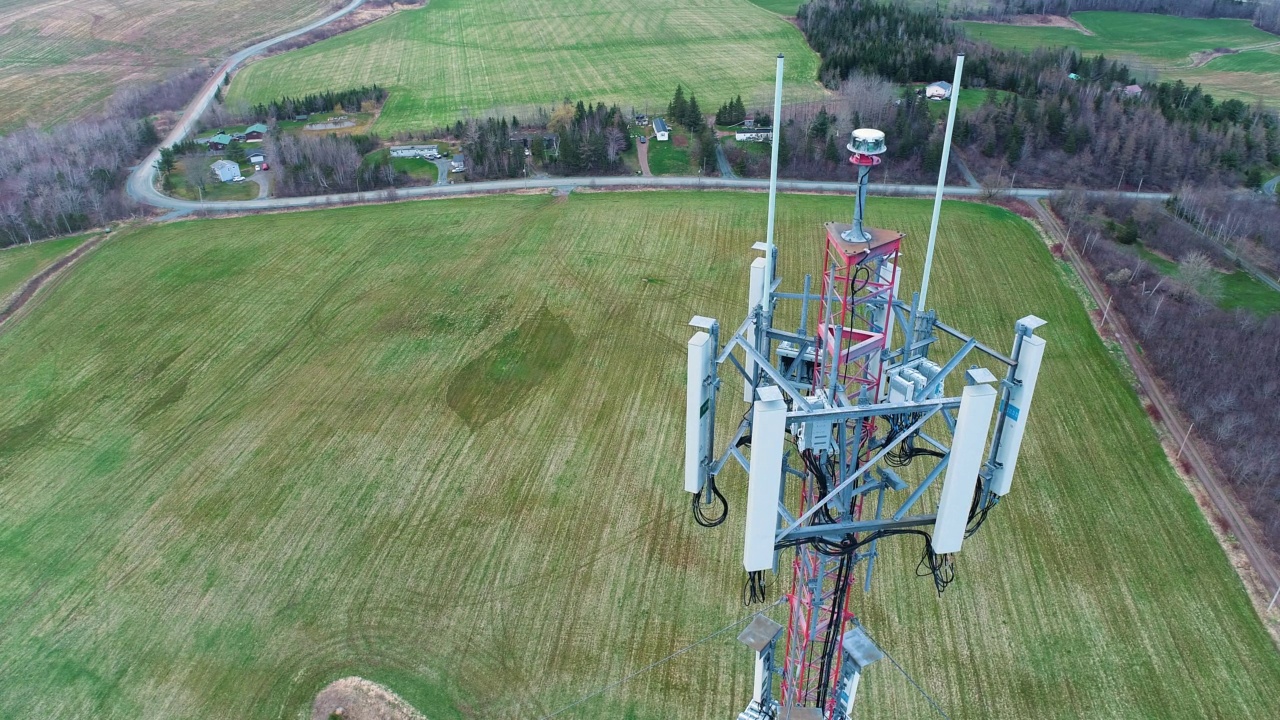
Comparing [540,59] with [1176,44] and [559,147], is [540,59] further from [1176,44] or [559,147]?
[1176,44]

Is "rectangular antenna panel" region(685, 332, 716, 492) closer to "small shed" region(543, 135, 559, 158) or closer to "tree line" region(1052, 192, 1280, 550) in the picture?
"tree line" region(1052, 192, 1280, 550)

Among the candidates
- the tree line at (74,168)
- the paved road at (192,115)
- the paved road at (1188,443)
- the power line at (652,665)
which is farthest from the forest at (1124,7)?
the power line at (652,665)

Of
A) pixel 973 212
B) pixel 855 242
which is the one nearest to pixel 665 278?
pixel 973 212

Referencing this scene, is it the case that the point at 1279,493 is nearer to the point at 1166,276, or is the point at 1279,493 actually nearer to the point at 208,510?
the point at 1166,276

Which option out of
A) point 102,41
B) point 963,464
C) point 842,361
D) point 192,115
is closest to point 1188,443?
point 963,464

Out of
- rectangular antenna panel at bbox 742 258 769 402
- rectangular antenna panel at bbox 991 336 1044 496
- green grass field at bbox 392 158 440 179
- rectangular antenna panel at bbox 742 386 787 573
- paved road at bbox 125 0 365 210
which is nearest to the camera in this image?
rectangular antenna panel at bbox 742 386 787 573

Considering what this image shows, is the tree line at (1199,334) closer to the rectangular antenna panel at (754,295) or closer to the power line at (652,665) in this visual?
the power line at (652,665)

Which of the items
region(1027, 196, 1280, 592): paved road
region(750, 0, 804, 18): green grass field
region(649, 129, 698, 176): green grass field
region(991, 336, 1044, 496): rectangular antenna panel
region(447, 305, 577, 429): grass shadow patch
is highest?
region(991, 336, 1044, 496): rectangular antenna panel

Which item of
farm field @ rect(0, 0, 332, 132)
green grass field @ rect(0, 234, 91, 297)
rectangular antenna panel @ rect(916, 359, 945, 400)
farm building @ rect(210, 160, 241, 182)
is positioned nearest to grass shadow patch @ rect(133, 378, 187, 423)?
green grass field @ rect(0, 234, 91, 297)
